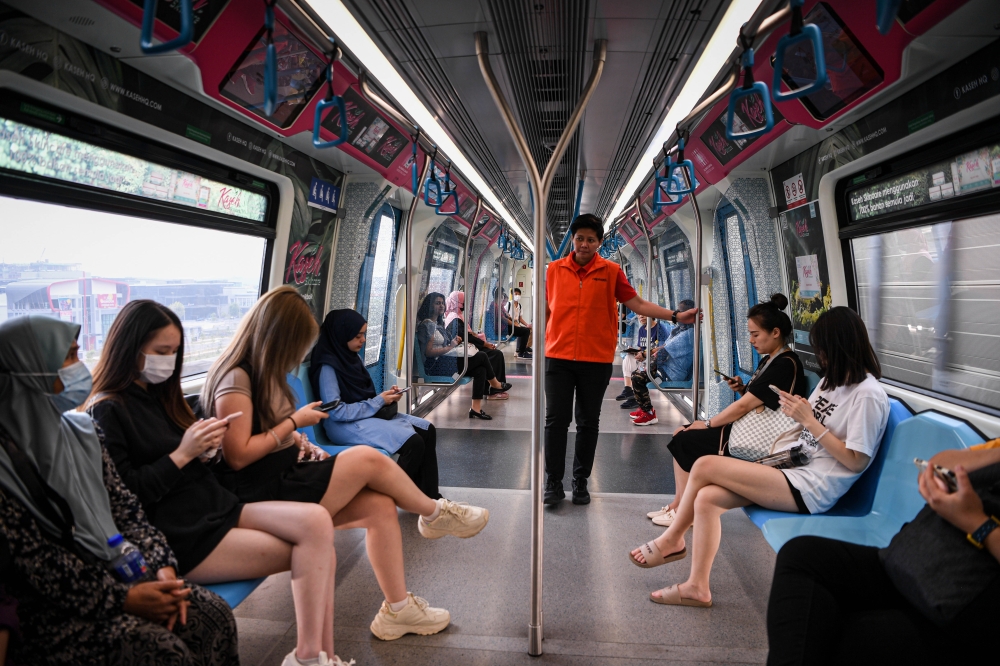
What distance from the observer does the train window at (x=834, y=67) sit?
2.53 metres

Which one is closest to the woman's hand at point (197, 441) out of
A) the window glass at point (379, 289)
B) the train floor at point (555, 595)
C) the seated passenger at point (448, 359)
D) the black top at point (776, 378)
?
the train floor at point (555, 595)

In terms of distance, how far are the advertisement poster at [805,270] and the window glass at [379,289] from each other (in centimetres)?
396

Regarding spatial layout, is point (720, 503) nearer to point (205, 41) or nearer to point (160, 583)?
point (160, 583)

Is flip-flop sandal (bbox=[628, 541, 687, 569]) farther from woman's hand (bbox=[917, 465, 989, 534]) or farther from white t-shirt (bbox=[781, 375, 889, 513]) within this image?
woman's hand (bbox=[917, 465, 989, 534])

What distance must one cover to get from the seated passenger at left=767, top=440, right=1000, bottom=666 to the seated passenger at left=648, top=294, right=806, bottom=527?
1258 millimetres

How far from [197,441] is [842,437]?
2590 millimetres

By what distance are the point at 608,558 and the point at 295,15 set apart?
9.57 ft

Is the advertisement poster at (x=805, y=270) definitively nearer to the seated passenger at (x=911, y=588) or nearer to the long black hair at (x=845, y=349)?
the long black hair at (x=845, y=349)

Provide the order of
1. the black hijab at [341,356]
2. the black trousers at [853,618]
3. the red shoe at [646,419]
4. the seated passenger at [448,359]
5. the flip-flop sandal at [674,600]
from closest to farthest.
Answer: the black trousers at [853,618], the flip-flop sandal at [674,600], the black hijab at [341,356], the red shoe at [646,419], the seated passenger at [448,359]

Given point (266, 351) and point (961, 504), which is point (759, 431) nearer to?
point (961, 504)

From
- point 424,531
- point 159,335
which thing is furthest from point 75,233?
point 424,531

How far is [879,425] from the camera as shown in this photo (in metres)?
2.45

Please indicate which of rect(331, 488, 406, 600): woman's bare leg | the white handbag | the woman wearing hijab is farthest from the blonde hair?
the white handbag

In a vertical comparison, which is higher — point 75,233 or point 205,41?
point 205,41
